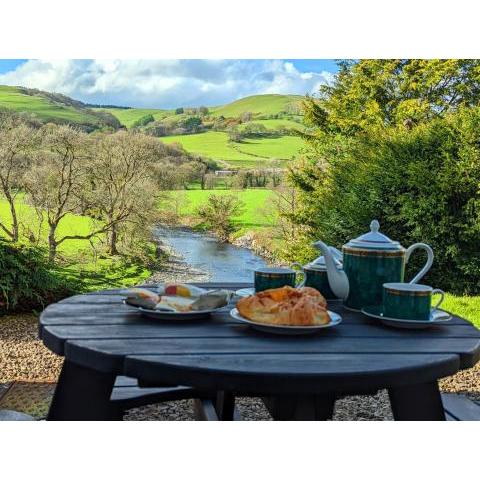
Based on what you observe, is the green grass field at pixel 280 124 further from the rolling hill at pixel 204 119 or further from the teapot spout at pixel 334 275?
the teapot spout at pixel 334 275

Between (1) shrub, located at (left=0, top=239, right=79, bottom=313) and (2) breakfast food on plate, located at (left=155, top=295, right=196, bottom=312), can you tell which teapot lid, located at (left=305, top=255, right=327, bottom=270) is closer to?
(2) breakfast food on plate, located at (left=155, top=295, right=196, bottom=312)

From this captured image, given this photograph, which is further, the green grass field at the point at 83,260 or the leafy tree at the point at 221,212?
the leafy tree at the point at 221,212

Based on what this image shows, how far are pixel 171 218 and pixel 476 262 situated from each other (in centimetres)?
348

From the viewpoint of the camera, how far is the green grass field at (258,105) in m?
7.43

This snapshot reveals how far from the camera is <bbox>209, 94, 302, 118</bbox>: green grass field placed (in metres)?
7.43

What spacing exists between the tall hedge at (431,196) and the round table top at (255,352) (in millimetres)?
3689

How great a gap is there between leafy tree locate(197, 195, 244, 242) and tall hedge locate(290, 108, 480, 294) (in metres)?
1.87

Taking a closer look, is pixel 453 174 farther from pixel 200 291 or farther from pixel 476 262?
pixel 200 291

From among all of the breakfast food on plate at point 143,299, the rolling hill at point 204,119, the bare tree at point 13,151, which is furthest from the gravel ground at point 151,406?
the rolling hill at point 204,119

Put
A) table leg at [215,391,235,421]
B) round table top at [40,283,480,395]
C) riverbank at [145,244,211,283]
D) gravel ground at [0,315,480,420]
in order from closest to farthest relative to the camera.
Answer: round table top at [40,283,480,395] < table leg at [215,391,235,421] < gravel ground at [0,315,480,420] < riverbank at [145,244,211,283]

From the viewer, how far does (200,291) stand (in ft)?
5.57

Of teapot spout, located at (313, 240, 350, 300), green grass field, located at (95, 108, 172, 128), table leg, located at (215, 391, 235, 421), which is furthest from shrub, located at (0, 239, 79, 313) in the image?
teapot spout, located at (313, 240, 350, 300)
